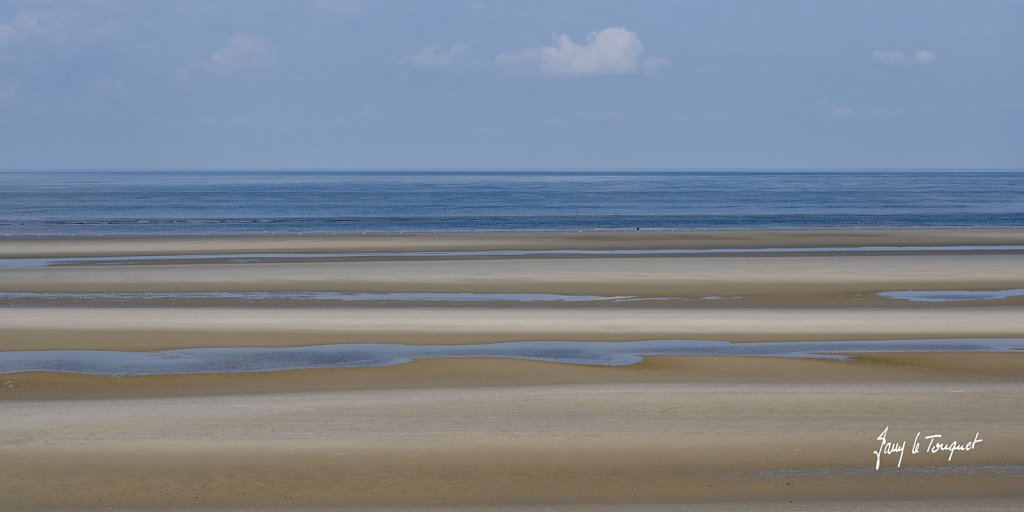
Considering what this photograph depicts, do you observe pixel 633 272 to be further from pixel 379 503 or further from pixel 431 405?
pixel 379 503

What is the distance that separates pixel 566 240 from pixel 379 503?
30.8m

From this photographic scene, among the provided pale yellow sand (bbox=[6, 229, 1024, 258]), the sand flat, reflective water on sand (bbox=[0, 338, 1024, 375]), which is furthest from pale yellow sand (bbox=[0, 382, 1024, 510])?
pale yellow sand (bbox=[6, 229, 1024, 258])

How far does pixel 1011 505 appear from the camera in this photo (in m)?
7.75

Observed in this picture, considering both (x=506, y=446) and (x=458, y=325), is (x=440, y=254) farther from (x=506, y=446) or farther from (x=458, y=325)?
(x=506, y=446)

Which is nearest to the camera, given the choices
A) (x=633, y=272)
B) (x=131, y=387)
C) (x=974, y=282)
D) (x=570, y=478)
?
(x=570, y=478)

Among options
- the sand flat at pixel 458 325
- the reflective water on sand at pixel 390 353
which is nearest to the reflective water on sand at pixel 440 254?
the sand flat at pixel 458 325

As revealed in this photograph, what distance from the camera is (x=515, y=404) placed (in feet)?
36.4

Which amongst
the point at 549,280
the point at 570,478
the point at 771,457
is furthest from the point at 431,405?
the point at 549,280

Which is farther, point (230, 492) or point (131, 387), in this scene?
point (131, 387)

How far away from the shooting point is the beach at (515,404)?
8312 millimetres

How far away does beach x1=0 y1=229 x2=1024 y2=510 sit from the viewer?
27.3 ft
